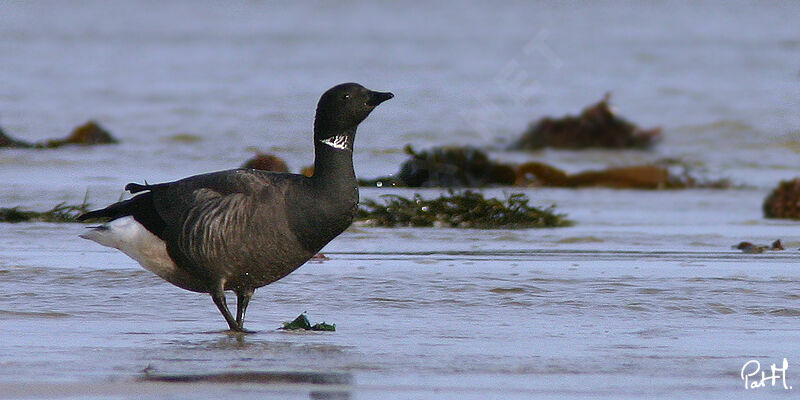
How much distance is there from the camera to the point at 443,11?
76.5m

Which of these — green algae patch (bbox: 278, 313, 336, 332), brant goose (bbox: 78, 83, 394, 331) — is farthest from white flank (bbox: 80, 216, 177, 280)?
green algae patch (bbox: 278, 313, 336, 332)

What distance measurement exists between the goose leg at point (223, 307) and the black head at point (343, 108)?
3.09 feet

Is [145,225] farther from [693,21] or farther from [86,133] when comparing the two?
[693,21]

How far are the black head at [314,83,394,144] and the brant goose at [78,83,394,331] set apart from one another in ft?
0.04

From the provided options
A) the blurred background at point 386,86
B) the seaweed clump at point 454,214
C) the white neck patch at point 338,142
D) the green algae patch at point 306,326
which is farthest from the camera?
the blurred background at point 386,86

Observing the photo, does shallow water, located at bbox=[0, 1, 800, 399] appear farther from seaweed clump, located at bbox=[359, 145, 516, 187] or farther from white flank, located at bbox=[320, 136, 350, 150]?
white flank, located at bbox=[320, 136, 350, 150]

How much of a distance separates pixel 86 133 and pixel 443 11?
59443 mm

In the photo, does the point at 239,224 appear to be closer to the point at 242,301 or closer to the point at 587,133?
the point at 242,301

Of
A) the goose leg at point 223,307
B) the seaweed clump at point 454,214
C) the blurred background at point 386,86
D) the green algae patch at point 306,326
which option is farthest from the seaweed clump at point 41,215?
the green algae patch at point 306,326

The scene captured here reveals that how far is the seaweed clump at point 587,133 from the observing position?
66.0ft

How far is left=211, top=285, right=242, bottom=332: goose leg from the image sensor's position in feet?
22.2

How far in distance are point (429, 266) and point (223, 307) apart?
7.75ft

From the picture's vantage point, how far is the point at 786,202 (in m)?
12.2

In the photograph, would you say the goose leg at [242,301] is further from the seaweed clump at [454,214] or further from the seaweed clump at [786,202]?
the seaweed clump at [786,202]
